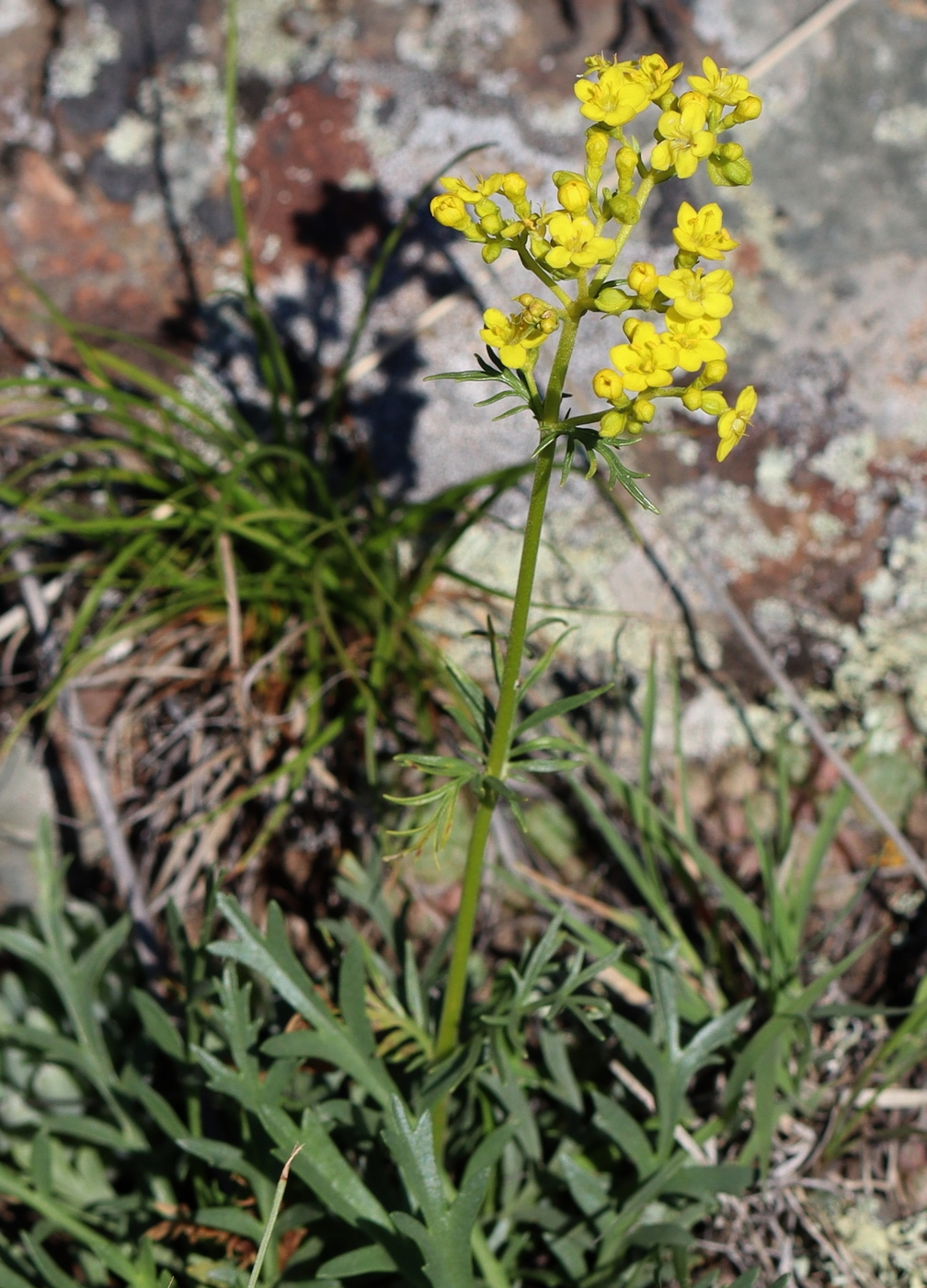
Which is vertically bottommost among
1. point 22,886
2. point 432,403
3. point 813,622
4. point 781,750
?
point 781,750

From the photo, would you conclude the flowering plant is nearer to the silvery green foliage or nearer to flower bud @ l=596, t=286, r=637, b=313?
flower bud @ l=596, t=286, r=637, b=313

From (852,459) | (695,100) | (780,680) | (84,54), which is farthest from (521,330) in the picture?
(84,54)

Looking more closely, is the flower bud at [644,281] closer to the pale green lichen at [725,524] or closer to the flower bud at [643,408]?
the flower bud at [643,408]

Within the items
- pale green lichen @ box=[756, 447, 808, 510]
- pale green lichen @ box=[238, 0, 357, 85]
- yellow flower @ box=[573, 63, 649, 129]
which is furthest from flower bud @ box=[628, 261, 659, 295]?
pale green lichen @ box=[238, 0, 357, 85]

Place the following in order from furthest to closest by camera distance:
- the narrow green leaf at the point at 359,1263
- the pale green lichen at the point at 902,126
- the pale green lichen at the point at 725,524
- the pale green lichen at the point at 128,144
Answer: the pale green lichen at the point at 128,144, the pale green lichen at the point at 902,126, the pale green lichen at the point at 725,524, the narrow green leaf at the point at 359,1263

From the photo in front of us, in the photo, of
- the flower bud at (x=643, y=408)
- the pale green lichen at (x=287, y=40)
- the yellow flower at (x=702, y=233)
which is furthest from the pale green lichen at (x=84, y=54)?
the flower bud at (x=643, y=408)

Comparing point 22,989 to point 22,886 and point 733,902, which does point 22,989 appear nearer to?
point 22,886

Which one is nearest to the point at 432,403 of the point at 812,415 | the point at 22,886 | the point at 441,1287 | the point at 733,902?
the point at 812,415
